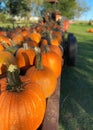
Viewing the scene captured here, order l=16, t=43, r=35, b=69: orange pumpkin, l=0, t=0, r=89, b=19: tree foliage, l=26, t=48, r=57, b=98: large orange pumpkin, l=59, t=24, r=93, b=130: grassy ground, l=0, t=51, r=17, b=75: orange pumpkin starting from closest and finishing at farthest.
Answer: l=26, t=48, r=57, b=98: large orange pumpkin
l=0, t=51, r=17, b=75: orange pumpkin
l=16, t=43, r=35, b=69: orange pumpkin
l=59, t=24, r=93, b=130: grassy ground
l=0, t=0, r=89, b=19: tree foliage

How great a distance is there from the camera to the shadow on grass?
3.59 m

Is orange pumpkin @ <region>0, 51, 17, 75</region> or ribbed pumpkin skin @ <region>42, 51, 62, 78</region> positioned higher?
orange pumpkin @ <region>0, 51, 17, 75</region>

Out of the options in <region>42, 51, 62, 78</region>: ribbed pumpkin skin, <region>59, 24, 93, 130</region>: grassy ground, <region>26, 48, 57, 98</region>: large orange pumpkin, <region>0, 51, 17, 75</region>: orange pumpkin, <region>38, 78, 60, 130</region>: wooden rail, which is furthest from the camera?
<region>59, 24, 93, 130</region>: grassy ground

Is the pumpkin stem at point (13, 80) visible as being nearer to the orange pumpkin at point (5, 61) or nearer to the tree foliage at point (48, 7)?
the orange pumpkin at point (5, 61)

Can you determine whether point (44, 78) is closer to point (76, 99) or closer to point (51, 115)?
point (51, 115)

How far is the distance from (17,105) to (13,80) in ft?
0.57

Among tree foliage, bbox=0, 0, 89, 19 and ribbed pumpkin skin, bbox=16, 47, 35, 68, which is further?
tree foliage, bbox=0, 0, 89, 19

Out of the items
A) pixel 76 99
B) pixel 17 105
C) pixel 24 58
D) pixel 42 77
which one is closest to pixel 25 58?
pixel 24 58

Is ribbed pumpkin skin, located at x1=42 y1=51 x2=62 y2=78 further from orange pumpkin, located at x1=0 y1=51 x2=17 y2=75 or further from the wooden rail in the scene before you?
the wooden rail

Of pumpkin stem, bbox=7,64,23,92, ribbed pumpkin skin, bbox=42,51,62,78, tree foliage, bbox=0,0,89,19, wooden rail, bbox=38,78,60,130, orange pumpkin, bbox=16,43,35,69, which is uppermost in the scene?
pumpkin stem, bbox=7,64,23,92

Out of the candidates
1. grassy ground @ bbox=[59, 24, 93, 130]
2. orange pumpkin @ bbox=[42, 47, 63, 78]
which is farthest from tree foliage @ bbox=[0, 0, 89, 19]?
orange pumpkin @ bbox=[42, 47, 63, 78]

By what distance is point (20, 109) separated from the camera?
1.78 meters

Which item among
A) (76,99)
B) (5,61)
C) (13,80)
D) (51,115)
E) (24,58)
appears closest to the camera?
(13,80)

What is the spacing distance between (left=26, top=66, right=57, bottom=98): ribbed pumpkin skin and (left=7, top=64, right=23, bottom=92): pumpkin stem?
1.56 ft
